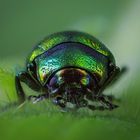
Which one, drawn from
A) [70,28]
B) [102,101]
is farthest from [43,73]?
[70,28]

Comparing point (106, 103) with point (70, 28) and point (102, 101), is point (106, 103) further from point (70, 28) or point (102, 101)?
point (70, 28)

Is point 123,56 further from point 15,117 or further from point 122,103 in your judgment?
point 15,117

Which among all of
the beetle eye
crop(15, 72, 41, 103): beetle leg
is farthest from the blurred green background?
the beetle eye

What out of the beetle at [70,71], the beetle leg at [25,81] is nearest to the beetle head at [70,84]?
the beetle at [70,71]

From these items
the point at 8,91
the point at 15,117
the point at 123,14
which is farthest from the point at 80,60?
the point at 123,14

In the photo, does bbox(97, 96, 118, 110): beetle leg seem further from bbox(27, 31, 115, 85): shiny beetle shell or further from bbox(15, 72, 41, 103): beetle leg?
bbox(15, 72, 41, 103): beetle leg

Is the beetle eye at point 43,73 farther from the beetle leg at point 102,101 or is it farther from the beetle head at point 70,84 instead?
the beetle leg at point 102,101
